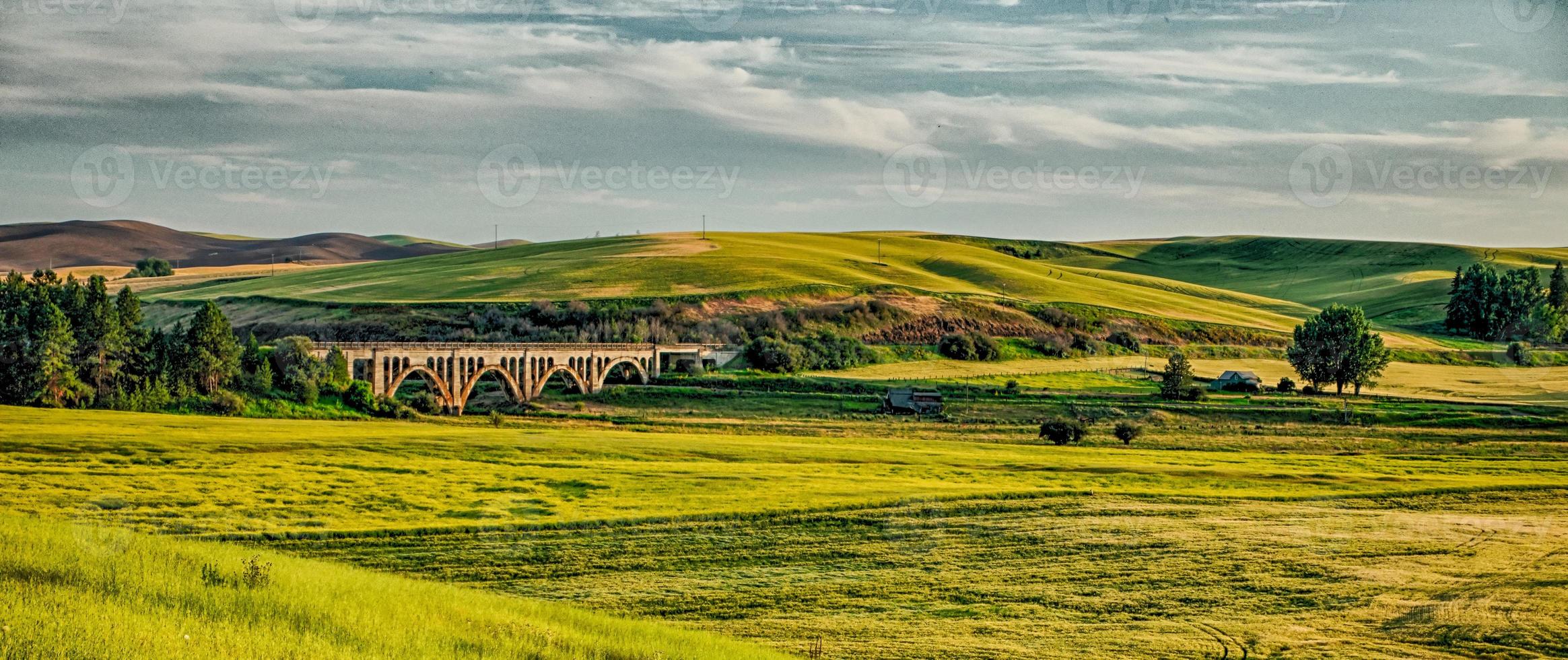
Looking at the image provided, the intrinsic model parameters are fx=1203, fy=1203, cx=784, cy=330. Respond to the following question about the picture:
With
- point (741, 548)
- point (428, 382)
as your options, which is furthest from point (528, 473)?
point (428, 382)

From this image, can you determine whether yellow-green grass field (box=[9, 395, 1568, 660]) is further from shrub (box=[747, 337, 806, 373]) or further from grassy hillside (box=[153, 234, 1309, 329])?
grassy hillside (box=[153, 234, 1309, 329])

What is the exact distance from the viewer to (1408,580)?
99.1 feet

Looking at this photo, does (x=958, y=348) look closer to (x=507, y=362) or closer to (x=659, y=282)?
(x=659, y=282)

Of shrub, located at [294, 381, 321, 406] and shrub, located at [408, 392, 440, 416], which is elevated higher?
shrub, located at [294, 381, 321, 406]

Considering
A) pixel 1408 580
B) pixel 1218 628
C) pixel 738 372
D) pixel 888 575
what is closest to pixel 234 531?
pixel 888 575

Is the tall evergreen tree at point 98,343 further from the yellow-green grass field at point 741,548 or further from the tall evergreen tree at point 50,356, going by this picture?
the yellow-green grass field at point 741,548

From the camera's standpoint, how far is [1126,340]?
509ft

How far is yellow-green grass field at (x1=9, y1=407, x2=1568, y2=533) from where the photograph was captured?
37.6 metres

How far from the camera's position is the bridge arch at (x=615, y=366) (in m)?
115

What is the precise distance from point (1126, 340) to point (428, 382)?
301 ft

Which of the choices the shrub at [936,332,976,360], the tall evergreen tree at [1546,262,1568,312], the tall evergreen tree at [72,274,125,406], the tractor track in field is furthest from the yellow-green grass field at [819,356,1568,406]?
the tractor track in field

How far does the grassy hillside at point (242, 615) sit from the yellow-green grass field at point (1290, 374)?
308 ft

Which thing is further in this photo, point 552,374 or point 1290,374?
point 1290,374

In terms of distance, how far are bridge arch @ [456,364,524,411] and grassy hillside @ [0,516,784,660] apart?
256 ft
